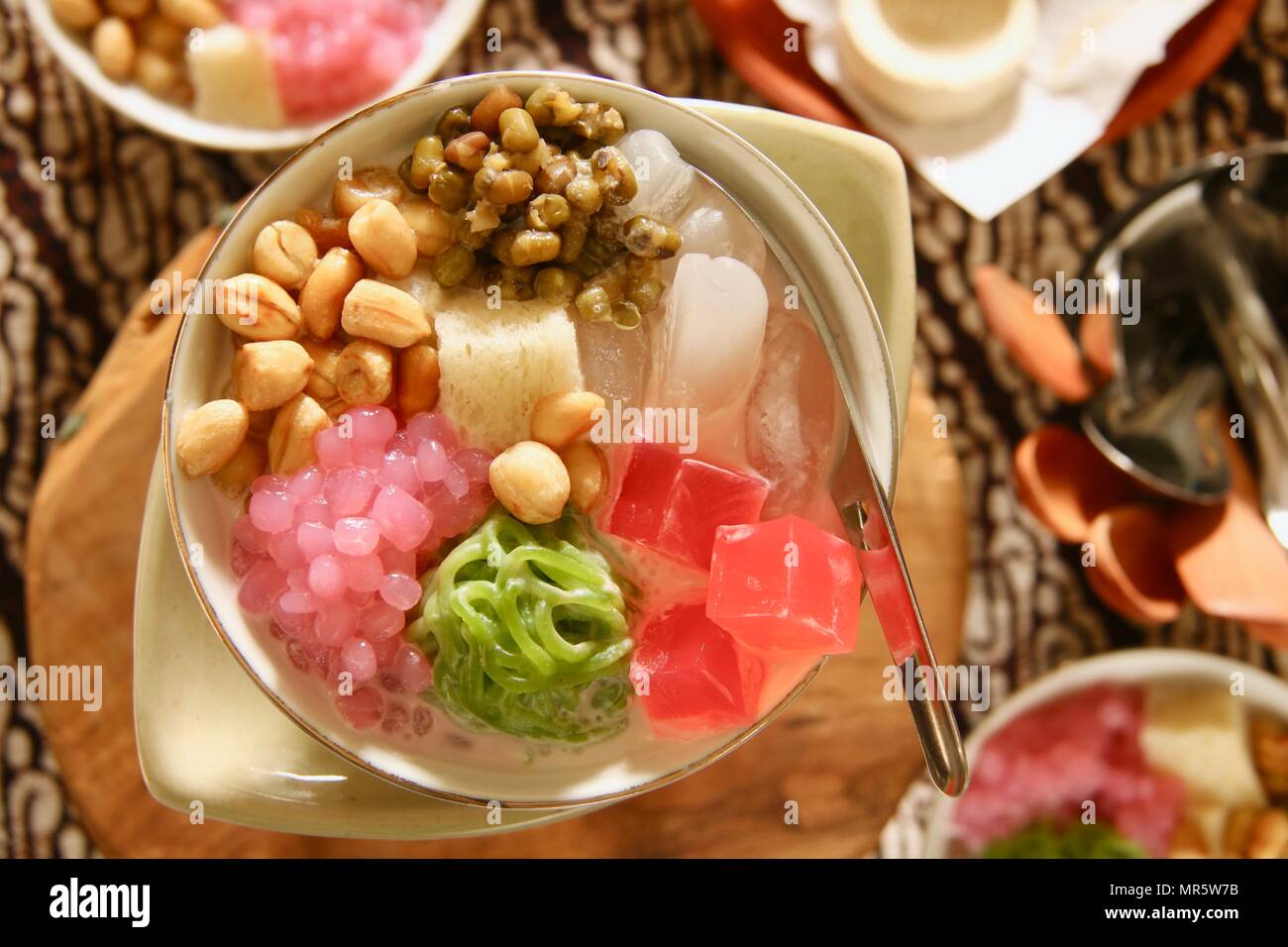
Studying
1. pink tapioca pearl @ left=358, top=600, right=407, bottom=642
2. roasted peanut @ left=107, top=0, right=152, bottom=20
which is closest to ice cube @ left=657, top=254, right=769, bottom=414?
pink tapioca pearl @ left=358, top=600, right=407, bottom=642

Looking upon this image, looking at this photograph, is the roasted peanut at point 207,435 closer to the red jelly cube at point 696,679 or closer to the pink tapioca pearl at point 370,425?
the pink tapioca pearl at point 370,425

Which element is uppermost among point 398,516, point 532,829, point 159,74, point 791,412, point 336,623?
point 159,74

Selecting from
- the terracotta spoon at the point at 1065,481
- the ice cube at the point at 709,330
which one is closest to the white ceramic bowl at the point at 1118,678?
the terracotta spoon at the point at 1065,481

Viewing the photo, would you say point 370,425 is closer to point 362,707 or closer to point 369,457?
point 369,457

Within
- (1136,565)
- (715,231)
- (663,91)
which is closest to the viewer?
(715,231)

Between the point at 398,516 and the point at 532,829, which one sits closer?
the point at 398,516

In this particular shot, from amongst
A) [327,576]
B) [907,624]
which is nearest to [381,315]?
[327,576]
